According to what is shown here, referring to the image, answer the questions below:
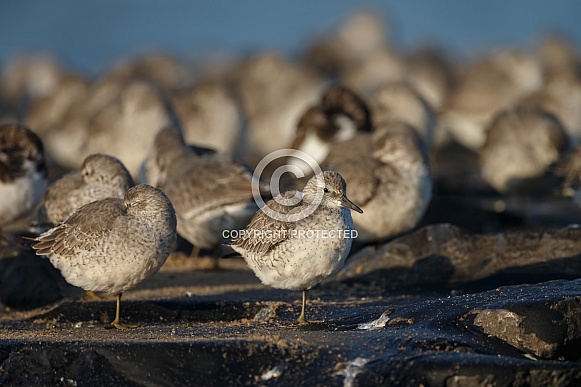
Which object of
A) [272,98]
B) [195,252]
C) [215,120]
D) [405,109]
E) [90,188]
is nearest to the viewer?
[90,188]

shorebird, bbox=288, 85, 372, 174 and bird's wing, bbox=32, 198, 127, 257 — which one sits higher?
shorebird, bbox=288, 85, 372, 174

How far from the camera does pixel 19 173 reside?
10062 mm

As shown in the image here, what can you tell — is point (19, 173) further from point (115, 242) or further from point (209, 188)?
point (115, 242)

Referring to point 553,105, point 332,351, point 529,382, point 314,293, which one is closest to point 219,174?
point 314,293

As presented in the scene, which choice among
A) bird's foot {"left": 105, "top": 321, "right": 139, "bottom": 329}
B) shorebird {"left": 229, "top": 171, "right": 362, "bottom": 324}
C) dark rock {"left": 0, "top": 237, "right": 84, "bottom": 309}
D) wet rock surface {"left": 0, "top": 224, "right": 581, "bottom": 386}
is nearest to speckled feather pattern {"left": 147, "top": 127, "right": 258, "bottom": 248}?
wet rock surface {"left": 0, "top": 224, "right": 581, "bottom": 386}

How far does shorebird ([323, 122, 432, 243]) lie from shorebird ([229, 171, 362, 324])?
105 inches

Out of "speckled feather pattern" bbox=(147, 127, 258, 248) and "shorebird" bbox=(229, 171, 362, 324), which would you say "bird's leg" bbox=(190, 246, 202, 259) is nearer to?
"speckled feather pattern" bbox=(147, 127, 258, 248)

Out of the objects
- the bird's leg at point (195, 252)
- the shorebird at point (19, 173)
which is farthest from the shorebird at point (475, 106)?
the shorebird at point (19, 173)

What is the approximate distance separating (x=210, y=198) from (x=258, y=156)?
12.0m

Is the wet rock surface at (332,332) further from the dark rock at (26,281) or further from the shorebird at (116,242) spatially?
the shorebird at (116,242)

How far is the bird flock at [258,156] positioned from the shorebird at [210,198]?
0.04 ft

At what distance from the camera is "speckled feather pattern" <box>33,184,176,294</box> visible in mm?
6996

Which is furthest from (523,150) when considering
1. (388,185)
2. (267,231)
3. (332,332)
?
(332,332)

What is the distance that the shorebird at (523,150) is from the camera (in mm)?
13609
